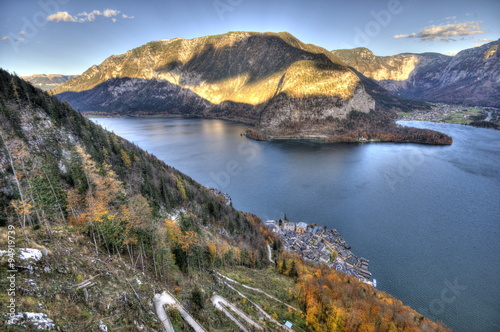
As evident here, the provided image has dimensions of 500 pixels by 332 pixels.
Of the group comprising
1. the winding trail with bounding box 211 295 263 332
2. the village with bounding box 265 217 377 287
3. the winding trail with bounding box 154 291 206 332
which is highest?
the winding trail with bounding box 154 291 206 332

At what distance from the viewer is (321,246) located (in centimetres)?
4572

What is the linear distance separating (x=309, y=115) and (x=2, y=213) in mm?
170155

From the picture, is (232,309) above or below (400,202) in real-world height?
above

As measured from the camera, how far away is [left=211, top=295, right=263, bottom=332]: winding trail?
60.8 ft

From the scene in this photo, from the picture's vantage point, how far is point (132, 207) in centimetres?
2061

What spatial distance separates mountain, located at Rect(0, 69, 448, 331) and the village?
10.0 feet

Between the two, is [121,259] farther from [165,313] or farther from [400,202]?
[400,202]

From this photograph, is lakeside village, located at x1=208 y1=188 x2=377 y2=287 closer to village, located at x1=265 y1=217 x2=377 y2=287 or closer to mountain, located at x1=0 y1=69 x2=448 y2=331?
village, located at x1=265 y1=217 x2=377 y2=287

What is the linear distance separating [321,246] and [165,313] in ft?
125

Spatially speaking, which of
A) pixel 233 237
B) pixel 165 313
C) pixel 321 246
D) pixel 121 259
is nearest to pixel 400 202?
pixel 321 246

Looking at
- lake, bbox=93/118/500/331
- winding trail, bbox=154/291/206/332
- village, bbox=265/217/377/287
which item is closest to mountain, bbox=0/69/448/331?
winding trail, bbox=154/291/206/332

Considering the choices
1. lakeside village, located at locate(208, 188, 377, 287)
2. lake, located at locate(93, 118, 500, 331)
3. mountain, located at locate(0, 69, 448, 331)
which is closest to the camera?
mountain, located at locate(0, 69, 448, 331)

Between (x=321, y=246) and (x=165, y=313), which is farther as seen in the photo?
(x=321, y=246)

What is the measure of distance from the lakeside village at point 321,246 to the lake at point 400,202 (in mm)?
2509
